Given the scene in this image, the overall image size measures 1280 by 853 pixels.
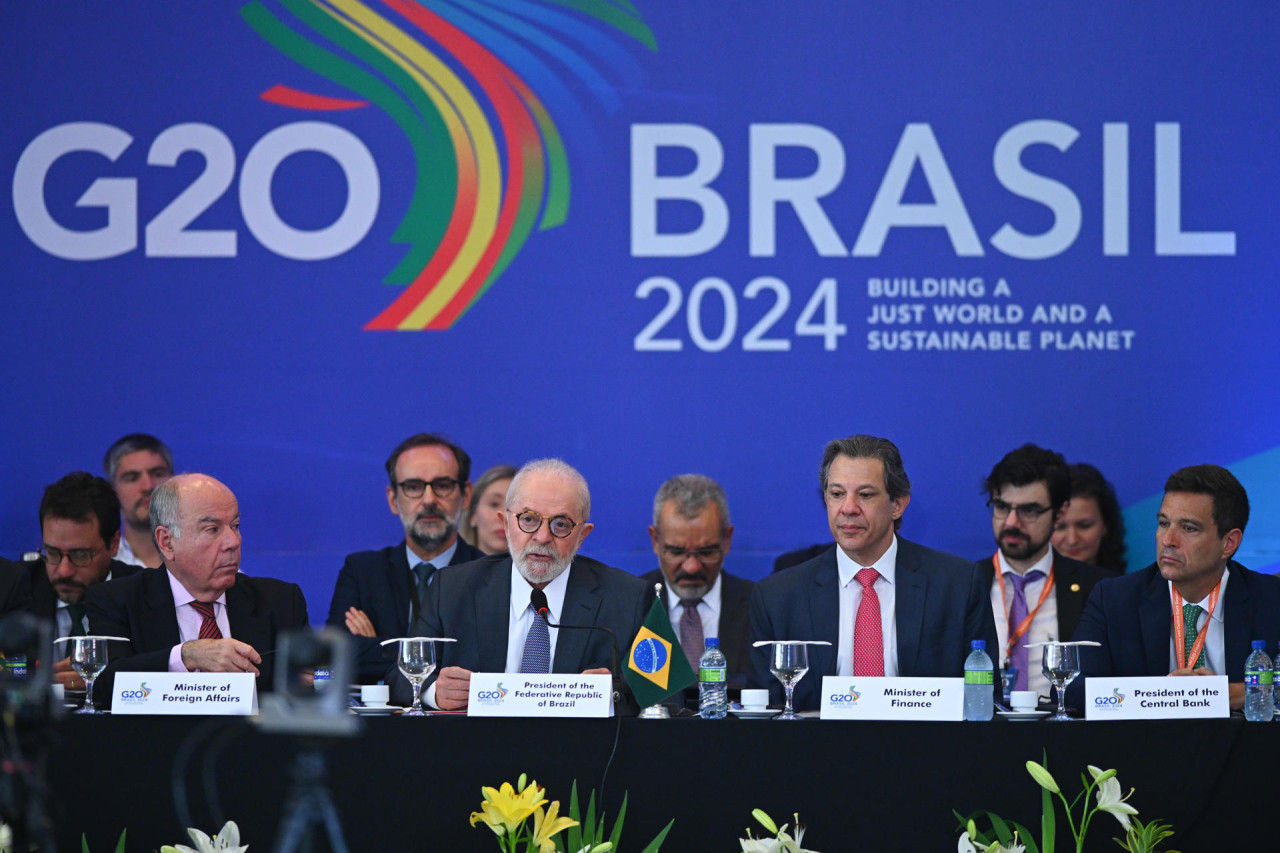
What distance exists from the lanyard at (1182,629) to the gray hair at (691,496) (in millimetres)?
1602

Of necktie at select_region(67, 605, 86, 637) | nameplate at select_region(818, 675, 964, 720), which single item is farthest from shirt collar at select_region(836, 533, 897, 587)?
necktie at select_region(67, 605, 86, 637)

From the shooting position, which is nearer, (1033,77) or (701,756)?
(701,756)

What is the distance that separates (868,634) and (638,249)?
238cm

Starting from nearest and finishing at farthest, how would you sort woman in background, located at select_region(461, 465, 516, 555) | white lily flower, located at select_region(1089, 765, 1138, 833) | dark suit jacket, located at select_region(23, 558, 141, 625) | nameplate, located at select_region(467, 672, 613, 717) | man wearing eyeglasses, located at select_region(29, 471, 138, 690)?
white lily flower, located at select_region(1089, 765, 1138, 833)
nameplate, located at select_region(467, 672, 613, 717)
dark suit jacket, located at select_region(23, 558, 141, 625)
man wearing eyeglasses, located at select_region(29, 471, 138, 690)
woman in background, located at select_region(461, 465, 516, 555)

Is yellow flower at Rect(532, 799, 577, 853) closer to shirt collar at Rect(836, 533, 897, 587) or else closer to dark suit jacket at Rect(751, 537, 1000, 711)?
dark suit jacket at Rect(751, 537, 1000, 711)

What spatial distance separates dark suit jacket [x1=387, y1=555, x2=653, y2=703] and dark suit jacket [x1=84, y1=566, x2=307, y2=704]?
0.46m

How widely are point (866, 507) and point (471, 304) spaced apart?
247 centimetres

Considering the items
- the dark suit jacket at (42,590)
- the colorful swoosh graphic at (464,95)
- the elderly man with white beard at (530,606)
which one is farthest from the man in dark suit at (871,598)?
the colorful swoosh graphic at (464,95)

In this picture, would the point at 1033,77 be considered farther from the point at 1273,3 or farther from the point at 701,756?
the point at 701,756

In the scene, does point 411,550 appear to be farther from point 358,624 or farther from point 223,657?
point 223,657

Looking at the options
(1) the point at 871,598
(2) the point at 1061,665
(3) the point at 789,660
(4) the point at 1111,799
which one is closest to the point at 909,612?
(1) the point at 871,598

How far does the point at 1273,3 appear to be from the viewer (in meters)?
5.68

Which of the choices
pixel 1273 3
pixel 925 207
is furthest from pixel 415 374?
pixel 1273 3

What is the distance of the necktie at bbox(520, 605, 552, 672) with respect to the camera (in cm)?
378
